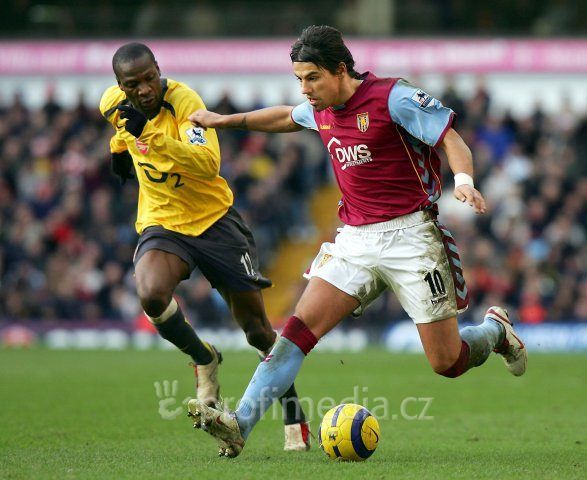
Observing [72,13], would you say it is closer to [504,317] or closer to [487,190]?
[487,190]

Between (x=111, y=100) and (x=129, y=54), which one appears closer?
(x=129, y=54)

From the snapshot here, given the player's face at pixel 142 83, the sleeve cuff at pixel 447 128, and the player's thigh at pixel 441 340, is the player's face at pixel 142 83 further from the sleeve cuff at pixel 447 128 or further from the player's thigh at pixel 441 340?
the player's thigh at pixel 441 340

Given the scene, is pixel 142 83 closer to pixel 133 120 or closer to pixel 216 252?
pixel 133 120

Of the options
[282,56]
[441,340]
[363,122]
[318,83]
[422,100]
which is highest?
[318,83]

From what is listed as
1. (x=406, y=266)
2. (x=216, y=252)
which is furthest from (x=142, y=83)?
(x=406, y=266)

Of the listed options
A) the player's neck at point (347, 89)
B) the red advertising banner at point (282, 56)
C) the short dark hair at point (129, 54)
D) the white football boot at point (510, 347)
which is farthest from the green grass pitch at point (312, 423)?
the red advertising banner at point (282, 56)

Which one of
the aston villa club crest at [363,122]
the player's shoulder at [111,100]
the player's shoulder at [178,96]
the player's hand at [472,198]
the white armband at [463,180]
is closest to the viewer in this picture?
the player's hand at [472,198]

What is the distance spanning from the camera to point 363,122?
7223 mm

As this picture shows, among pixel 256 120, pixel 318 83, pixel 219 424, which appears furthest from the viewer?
pixel 256 120

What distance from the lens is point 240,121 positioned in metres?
7.71

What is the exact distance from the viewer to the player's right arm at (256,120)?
7668mm

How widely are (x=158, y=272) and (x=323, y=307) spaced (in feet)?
4.69

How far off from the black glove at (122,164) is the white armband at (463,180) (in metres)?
3.04

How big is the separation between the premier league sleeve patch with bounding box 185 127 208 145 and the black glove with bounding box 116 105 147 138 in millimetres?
495
